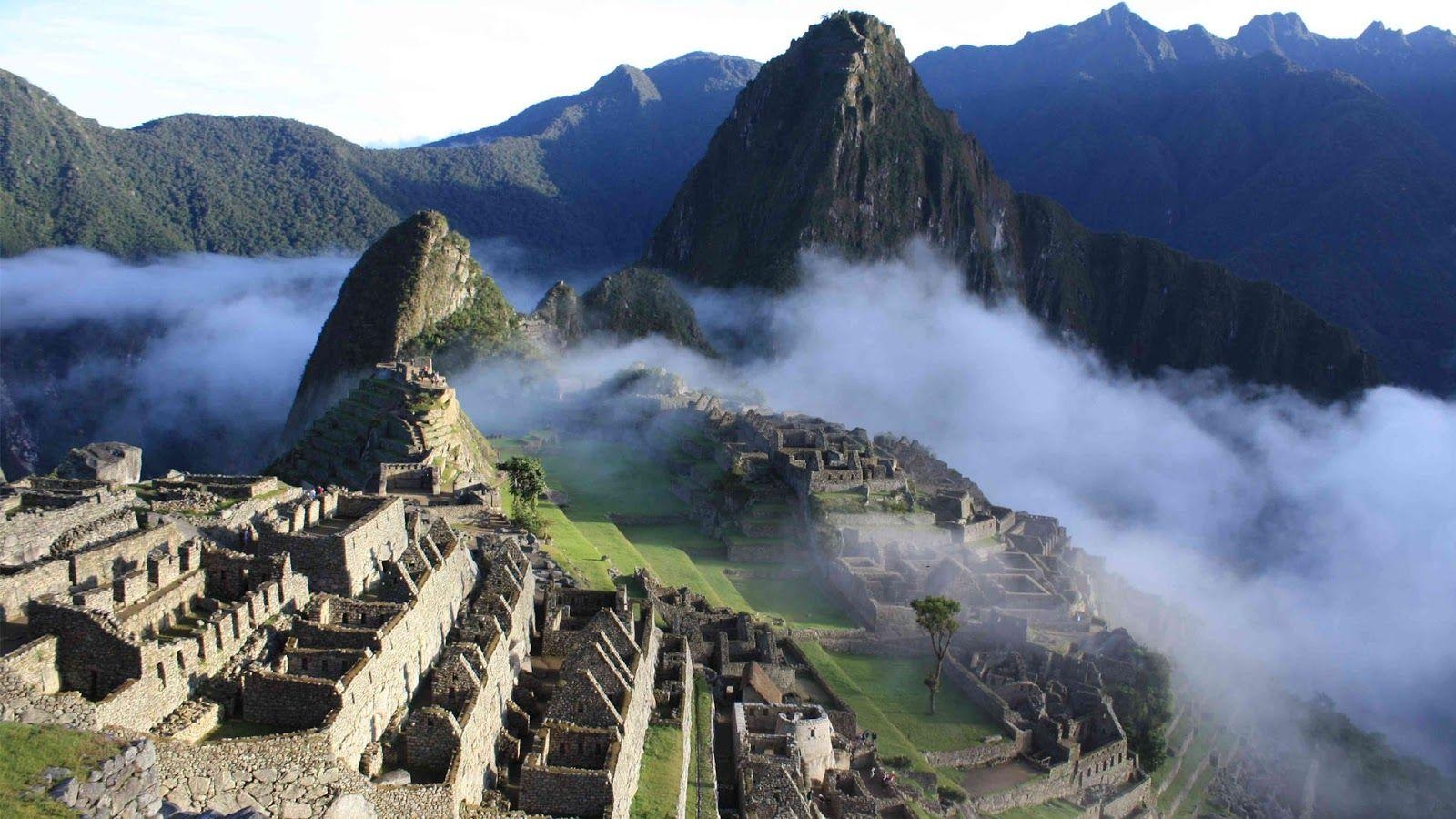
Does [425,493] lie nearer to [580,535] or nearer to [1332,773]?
[580,535]

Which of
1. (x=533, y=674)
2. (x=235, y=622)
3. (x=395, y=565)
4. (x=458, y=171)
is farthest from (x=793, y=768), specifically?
(x=458, y=171)

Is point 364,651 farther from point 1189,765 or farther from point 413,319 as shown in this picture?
point 413,319

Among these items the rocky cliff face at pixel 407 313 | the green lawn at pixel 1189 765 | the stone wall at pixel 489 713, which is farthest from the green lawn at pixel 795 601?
the rocky cliff face at pixel 407 313

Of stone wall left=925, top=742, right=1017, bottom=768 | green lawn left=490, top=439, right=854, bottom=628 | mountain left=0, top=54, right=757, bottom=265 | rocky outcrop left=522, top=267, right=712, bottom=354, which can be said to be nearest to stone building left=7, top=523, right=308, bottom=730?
green lawn left=490, top=439, right=854, bottom=628

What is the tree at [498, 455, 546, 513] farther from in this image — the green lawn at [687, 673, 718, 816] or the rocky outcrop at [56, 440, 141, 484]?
the green lawn at [687, 673, 718, 816]

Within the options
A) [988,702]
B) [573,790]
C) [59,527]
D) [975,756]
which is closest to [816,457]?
[988,702]
